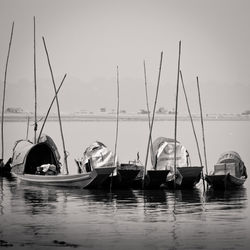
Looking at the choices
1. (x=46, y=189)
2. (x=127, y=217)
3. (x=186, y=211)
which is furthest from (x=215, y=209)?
(x=46, y=189)

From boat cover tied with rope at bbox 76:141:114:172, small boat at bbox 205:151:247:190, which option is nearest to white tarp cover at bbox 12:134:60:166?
boat cover tied with rope at bbox 76:141:114:172

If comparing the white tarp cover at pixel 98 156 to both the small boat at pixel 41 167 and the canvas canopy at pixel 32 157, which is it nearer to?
the small boat at pixel 41 167

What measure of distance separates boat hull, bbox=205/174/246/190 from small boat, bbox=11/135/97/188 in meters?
4.25

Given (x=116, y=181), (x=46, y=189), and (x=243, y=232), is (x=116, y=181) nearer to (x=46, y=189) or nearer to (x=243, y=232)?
(x=46, y=189)

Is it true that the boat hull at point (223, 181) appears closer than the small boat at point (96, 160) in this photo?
Yes

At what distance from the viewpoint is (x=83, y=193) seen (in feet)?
102

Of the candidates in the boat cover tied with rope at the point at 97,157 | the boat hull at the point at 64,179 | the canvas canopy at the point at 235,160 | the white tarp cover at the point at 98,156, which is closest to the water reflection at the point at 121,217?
the boat hull at the point at 64,179

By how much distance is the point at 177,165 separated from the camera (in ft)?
109

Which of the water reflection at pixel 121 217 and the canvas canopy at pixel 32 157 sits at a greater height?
the canvas canopy at pixel 32 157

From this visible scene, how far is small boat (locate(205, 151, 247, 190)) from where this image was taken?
105 ft

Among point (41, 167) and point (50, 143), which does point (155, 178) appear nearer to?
point (41, 167)

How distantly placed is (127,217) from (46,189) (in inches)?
311

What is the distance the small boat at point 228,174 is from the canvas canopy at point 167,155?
130 cm

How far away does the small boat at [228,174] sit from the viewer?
105 ft
